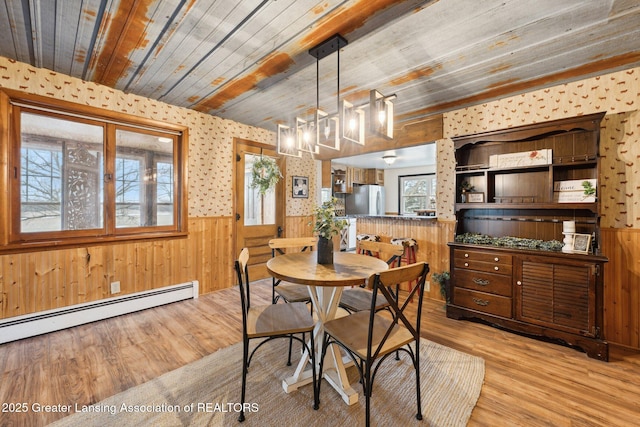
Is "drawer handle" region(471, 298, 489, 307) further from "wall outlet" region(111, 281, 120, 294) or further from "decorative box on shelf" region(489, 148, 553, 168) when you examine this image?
"wall outlet" region(111, 281, 120, 294)

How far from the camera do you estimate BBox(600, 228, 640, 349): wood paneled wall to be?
95.0 inches

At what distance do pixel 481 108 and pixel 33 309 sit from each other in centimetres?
511

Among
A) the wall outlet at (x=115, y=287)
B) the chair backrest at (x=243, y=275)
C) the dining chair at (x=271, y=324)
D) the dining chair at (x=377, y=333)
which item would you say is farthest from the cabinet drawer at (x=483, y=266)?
the wall outlet at (x=115, y=287)

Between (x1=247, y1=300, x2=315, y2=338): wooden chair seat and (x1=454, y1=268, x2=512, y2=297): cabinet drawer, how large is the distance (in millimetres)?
1915

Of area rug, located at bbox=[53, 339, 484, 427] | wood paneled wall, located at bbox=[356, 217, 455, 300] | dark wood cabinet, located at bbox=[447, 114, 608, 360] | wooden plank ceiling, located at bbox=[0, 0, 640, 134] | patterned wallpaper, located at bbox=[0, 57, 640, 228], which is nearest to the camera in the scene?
area rug, located at bbox=[53, 339, 484, 427]

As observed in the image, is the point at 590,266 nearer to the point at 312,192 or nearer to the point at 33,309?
the point at 312,192

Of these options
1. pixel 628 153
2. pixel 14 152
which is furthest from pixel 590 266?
pixel 14 152

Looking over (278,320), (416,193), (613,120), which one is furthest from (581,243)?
(416,193)

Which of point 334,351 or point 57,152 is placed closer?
point 334,351

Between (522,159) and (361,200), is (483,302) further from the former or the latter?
(361,200)

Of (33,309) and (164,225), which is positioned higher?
(164,225)

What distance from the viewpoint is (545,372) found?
2049mm

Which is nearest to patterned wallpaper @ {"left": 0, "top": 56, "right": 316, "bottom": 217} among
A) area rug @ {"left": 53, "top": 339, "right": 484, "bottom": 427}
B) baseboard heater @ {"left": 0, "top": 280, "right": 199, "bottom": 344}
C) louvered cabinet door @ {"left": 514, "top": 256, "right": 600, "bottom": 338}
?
baseboard heater @ {"left": 0, "top": 280, "right": 199, "bottom": 344}

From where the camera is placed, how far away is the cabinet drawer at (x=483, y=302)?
2.69 metres
